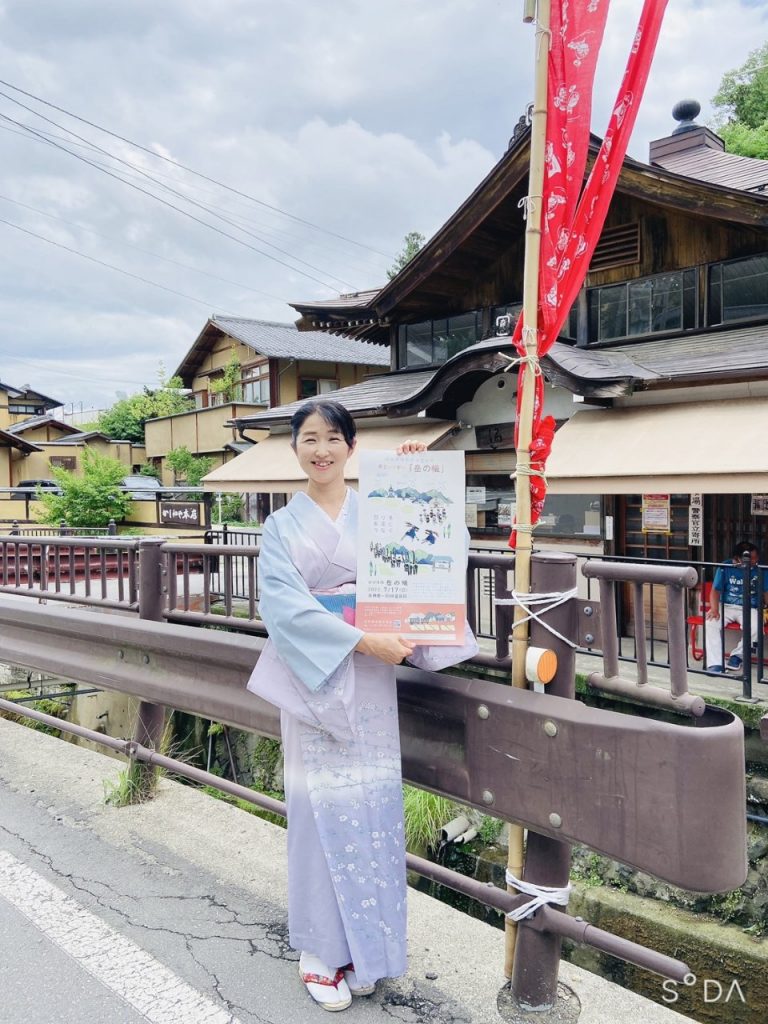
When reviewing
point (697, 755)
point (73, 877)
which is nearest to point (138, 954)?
point (73, 877)

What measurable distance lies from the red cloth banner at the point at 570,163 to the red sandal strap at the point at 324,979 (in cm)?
136

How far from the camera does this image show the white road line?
197 cm

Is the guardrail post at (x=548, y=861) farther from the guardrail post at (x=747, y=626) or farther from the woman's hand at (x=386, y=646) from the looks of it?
the guardrail post at (x=747, y=626)

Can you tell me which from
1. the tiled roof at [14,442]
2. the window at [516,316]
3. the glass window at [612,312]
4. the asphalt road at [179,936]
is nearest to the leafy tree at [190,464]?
the tiled roof at [14,442]

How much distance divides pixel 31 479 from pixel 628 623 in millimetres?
31714

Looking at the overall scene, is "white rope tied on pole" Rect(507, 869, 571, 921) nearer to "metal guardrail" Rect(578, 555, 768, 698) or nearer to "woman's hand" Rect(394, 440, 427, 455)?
"woman's hand" Rect(394, 440, 427, 455)

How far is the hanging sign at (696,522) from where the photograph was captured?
831 centimetres

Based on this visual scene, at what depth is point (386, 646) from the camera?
6.25ft

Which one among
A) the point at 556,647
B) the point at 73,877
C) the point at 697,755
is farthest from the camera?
the point at 73,877

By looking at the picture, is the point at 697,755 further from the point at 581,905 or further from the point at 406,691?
the point at 581,905

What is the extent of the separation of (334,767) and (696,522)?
24.3 ft

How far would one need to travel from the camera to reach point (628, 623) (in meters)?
8.80

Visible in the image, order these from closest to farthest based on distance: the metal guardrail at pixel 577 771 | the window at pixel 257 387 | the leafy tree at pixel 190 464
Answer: the metal guardrail at pixel 577 771, the window at pixel 257 387, the leafy tree at pixel 190 464

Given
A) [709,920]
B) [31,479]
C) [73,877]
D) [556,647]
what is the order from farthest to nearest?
[31,479]
[709,920]
[73,877]
[556,647]
